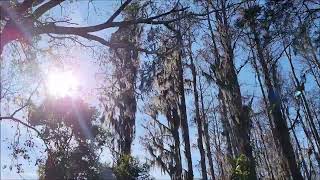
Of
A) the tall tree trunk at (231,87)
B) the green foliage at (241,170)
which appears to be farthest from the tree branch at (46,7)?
the tall tree trunk at (231,87)

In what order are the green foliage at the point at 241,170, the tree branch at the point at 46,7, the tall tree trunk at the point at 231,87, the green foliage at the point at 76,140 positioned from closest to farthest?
the tree branch at the point at 46,7 < the green foliage at the point at 241,170 < the tall tree trunk at the point at 231,87 < the green foliage at the point at 76,140

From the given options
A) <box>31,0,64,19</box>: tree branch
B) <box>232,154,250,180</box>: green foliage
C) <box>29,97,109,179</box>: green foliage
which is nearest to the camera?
<box>31,0,64,19</box>: tree branch

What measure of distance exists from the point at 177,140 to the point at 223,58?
5110mm

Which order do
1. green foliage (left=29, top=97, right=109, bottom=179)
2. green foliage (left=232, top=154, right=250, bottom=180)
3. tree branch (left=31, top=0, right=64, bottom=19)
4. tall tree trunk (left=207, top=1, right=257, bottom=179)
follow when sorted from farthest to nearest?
green foliage (left=29, top=97, right=109, bottom=179), tall tree trunk (left=207, top=1, right=257, bottom=179), green foliage (left=232, top=154, right=250, bottom=180), tree branch (left=31, top=0, right=64, bottom=19)

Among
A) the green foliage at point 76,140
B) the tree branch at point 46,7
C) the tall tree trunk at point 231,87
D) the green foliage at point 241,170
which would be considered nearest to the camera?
the tree branch at point 46,7

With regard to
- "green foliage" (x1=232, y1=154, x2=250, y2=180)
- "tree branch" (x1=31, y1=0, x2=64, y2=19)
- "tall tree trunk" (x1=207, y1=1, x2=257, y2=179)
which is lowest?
"green foliage" (x1=232, y1=154, x2=250, y2=180)

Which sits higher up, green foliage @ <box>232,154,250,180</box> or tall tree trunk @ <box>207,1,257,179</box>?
tall tree trunk @ <box>207,1,257,179</box>

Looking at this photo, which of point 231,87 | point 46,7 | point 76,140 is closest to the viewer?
point 46,7

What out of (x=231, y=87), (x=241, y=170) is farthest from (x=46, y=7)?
(x=231, y=87)

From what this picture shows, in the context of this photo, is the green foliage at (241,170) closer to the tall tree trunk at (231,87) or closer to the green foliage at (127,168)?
the tall tree trunk at (231,87)

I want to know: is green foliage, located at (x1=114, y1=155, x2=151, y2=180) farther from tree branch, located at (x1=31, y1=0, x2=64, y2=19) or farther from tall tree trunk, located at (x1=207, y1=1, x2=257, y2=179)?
tree branch, located at (x1=31, y1=0, x2=64, y2=19)

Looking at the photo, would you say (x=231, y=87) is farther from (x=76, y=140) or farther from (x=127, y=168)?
(x=76, y=140)

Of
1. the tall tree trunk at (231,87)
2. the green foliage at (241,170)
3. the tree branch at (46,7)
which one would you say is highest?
the tall tree trunk at (231,87)

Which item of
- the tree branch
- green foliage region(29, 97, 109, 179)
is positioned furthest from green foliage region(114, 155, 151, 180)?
the tree branch
